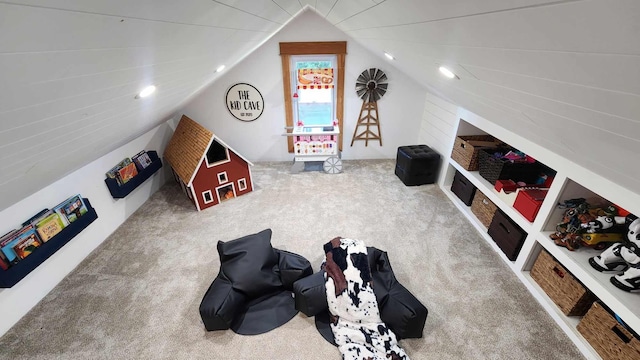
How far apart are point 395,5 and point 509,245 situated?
8.32 ft

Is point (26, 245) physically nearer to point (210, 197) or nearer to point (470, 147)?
point (210, 197)

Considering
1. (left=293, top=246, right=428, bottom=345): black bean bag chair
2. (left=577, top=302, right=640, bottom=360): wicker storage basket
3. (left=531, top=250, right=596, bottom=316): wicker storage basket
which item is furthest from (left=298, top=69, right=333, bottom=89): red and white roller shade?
(left=577, top=302, right=640, bottom=360): wicker storage basket

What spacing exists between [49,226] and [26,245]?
0.21 meters

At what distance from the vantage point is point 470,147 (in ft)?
10.1

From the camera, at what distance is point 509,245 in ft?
8.16

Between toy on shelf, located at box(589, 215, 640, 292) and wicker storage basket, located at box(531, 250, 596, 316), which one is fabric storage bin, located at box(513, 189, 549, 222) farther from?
toy on shelf, located at box(589, 215, 640, 292)

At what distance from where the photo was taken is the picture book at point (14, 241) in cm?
196

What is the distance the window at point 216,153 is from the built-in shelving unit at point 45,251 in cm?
129

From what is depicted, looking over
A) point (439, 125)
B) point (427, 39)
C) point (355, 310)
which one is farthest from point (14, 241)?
point (439, 125)

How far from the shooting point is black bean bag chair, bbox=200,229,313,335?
198 cm

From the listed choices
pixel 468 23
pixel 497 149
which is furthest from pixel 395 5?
pixel 497 149

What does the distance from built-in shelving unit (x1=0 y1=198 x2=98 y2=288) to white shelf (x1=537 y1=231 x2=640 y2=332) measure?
12.9ft

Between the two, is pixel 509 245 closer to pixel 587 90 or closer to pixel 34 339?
pixel 587 90

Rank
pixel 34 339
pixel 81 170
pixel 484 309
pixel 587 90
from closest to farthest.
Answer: pixel 587 90 < pixel 34 339 < pixel 484 309 < pixel 81 170
